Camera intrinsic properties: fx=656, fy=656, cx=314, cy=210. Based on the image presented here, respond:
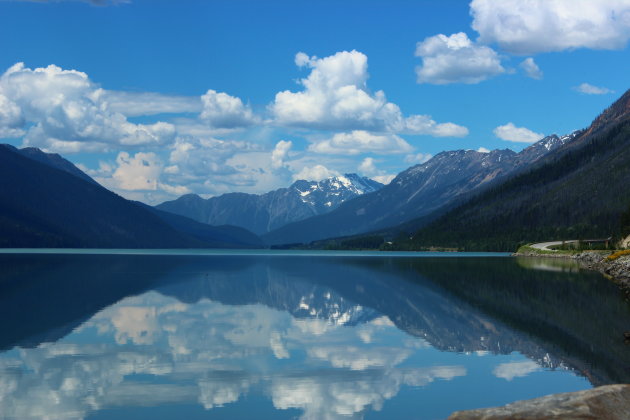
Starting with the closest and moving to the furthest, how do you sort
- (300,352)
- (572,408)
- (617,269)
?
(572,408) < (300,352) < (617,269)

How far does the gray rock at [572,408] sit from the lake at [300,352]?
9238 mm

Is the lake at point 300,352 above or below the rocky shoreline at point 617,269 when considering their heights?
below

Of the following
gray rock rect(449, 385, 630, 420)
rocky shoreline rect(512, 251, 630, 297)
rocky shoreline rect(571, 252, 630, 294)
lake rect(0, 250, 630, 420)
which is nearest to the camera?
gray rock rect(449, 385, 630, 420)

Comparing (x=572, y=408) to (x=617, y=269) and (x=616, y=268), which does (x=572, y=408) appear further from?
(x=616, y=268)

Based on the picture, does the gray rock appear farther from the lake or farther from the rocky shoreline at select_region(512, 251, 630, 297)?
the rocky shoreline at select_region(512, 251, 630, 297)

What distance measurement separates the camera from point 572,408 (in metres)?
14.9

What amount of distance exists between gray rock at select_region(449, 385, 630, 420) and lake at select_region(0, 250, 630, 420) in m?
9.24

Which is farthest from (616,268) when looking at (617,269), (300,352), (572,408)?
(572,408)

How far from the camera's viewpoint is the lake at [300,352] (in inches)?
1029

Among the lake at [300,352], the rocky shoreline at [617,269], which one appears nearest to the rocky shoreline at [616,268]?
the rocky shoreline at [617,269]

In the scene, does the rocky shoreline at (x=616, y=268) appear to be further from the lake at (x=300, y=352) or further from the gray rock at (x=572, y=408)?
the gray rock at (x=572, y=408)

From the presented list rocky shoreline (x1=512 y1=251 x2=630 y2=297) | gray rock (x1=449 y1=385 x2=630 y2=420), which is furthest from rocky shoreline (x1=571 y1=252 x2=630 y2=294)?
gray rock (x1=449 y1=385 x2=630 y2=420)

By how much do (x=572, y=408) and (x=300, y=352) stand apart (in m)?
24.1

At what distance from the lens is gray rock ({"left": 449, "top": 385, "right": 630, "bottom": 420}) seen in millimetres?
14789
